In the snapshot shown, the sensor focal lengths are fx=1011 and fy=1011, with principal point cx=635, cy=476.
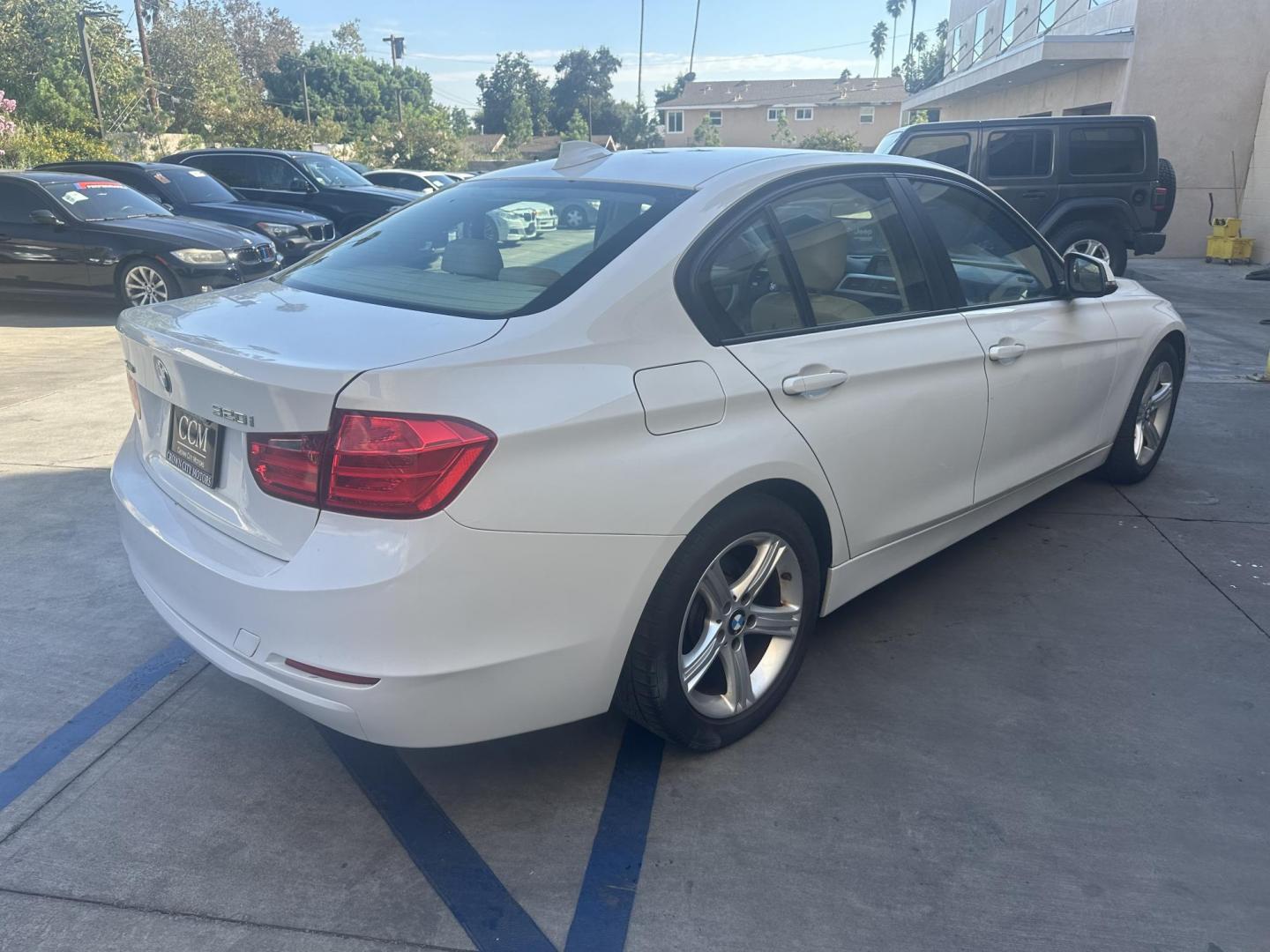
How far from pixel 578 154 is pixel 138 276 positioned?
8.25 meters

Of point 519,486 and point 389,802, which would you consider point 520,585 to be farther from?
point 389,802

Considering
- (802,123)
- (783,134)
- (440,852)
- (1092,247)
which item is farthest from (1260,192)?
(802,123)

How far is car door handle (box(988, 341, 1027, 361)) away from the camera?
3.71 meters

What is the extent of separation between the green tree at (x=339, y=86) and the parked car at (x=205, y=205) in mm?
70295

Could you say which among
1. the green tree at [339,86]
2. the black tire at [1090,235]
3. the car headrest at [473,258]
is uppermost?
the green tree at [339,86]

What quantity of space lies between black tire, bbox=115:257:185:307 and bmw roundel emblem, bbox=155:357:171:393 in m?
8.06

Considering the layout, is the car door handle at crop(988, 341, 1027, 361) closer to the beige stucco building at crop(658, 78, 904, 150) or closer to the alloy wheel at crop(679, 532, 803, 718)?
the alloy wheel at crop(679, 532, 803, 718)

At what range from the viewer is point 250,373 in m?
2.35

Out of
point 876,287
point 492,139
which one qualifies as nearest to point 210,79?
point 492,139

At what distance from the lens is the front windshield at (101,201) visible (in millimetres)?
10398

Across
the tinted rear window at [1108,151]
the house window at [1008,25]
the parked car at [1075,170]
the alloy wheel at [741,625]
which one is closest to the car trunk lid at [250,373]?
the alloy wheel at [741,625]

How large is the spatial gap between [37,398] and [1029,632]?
6.50 m

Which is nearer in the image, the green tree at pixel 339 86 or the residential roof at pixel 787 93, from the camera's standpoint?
the residential roof at pixel 787 93

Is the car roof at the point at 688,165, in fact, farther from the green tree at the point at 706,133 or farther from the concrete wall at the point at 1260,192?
the green tree at the point at 706,133
